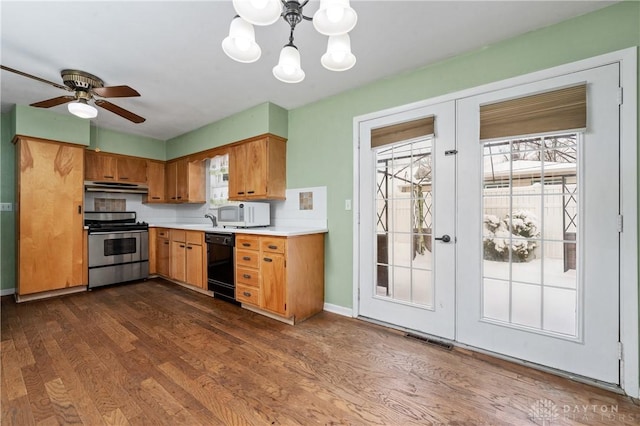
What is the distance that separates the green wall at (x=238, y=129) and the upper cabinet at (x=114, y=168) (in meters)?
0.76

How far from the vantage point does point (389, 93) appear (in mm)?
2662

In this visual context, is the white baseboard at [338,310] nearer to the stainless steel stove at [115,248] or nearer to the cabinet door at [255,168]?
the cabinet door at [255,168]

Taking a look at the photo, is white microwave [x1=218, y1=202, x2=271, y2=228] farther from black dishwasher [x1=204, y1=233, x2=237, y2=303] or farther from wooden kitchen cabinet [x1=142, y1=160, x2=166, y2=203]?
wooden kitchen cabinet [x1=142, y1=160, x2=166, y2=203]

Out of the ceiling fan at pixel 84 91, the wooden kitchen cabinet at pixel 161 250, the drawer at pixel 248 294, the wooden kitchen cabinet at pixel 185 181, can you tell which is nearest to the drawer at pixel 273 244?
the drawer at pixel 248 294

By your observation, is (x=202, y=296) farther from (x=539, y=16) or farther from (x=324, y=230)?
(x=539, y=16)

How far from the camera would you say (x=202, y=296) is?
11.9 feet

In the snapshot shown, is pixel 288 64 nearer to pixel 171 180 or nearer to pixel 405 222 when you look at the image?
pixel 405 222

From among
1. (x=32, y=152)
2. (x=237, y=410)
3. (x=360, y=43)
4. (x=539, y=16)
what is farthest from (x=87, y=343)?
(x=539, y=16)

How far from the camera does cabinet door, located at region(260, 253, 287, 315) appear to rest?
2707 millimetres

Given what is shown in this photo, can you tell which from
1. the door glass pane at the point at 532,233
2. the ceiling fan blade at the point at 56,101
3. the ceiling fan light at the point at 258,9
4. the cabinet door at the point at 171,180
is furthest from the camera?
the cabinet door at the point at 171,180

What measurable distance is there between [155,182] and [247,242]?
2995mm

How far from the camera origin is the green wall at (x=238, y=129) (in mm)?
3297

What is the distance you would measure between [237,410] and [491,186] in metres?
2.38

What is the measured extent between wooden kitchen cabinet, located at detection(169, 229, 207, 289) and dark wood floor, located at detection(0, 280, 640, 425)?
0.98 metres
